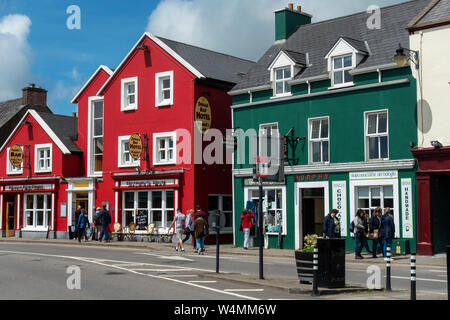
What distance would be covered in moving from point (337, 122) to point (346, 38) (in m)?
3.58

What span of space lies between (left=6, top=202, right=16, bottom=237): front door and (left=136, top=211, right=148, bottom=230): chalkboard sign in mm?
11535

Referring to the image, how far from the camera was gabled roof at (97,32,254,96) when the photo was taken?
32.4m

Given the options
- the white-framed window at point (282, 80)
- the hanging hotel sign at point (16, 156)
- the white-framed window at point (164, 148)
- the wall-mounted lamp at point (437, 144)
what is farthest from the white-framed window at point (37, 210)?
the wall-mounted lamp at point (437, 144)

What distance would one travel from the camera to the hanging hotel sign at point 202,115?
3162 cm

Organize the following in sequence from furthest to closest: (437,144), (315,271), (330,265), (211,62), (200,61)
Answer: (211,62) < (200,61) < (437,144) < (330,265) < (315,271)

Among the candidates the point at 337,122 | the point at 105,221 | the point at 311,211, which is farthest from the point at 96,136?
the point at 337,122

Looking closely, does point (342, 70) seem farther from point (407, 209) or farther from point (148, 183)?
point (148, 183)

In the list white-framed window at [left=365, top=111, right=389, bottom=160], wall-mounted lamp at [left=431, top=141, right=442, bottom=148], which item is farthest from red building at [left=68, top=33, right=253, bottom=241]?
wall-mounted lamp at [left=431, top=141, right=442, bottom=148]

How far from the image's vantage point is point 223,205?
33312 millimetres

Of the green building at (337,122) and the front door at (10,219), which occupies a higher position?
the green building at (337,122)

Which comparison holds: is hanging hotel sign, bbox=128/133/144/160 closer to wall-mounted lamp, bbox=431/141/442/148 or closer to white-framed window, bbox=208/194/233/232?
white-framed window, bbox=208/194/233/232

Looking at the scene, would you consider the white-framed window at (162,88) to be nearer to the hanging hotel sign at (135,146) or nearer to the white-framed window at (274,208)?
the hanging hotel sign at (135,146)

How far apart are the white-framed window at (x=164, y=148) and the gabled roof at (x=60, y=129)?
24.3ft
